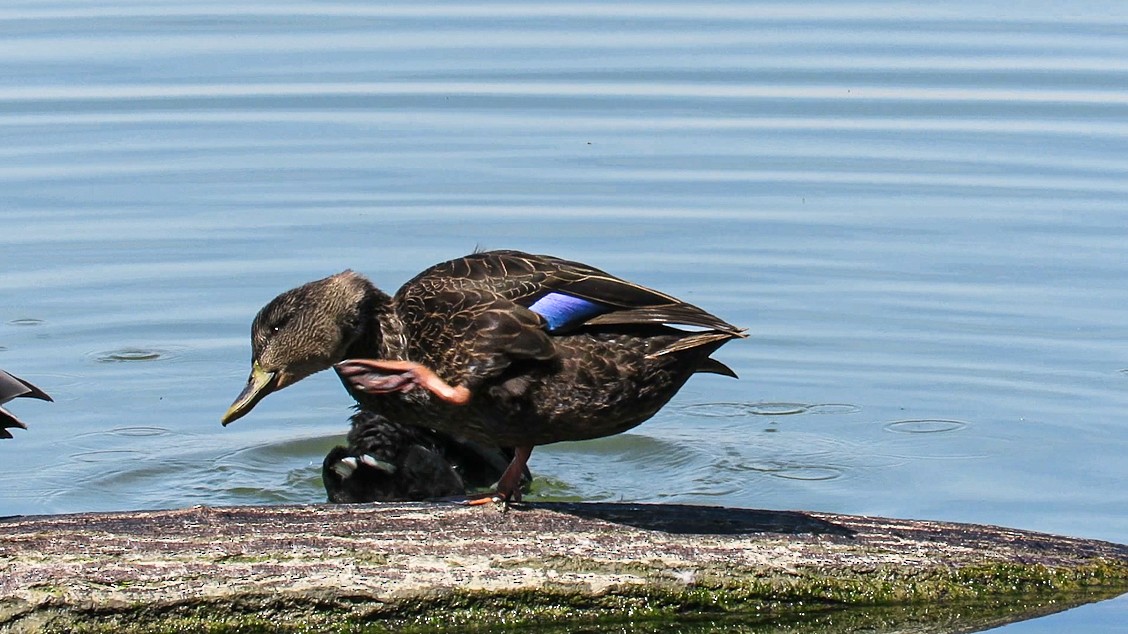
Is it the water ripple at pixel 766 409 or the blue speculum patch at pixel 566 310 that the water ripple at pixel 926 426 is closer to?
the water ripple at pixel 766 409

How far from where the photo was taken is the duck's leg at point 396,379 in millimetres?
6199

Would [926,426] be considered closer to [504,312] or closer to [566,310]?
[566,310]

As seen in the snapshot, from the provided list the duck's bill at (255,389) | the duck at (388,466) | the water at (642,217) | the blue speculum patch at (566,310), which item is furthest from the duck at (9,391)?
the duck at (388,466)

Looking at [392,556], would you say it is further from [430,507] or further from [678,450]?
[678,450]

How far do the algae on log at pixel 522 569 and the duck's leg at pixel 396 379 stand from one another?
0.38m

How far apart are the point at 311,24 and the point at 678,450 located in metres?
8.53

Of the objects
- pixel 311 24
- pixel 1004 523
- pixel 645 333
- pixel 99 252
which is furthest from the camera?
pixel 311 24

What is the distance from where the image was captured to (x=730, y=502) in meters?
8.05

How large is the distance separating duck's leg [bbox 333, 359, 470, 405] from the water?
76.5 inches

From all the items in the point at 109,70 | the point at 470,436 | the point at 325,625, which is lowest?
the point at 325,625

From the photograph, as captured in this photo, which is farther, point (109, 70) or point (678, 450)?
point (109, 70)

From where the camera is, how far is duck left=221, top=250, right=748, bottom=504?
Answer: 6.19m

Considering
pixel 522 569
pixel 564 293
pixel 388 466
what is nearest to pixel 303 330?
pixel 564 293

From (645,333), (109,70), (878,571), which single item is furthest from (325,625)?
(109,70)
